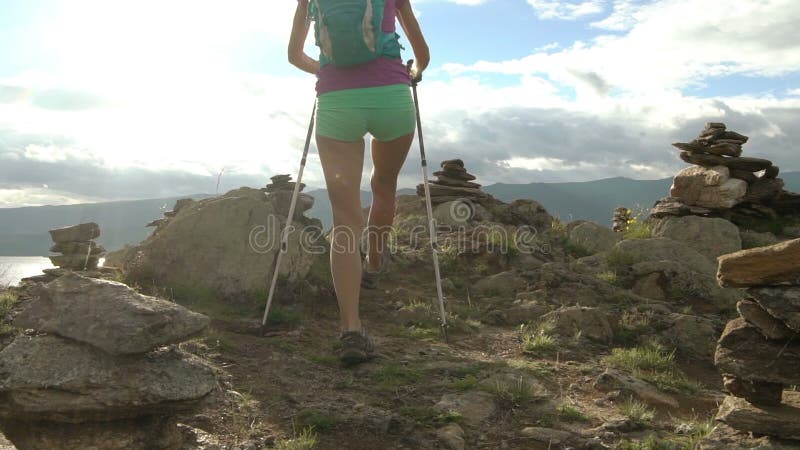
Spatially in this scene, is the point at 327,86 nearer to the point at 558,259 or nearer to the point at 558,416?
the point at 558,416

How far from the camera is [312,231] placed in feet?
27.9

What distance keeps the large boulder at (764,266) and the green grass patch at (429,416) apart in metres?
1.99

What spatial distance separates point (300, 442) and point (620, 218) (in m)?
14.7

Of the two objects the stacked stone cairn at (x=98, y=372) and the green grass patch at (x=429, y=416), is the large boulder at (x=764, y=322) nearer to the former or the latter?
the green grass patch at (x=429, y=416)

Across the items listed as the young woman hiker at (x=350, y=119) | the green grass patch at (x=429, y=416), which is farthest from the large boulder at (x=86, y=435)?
the young woman hiker at (x=350, y=119)

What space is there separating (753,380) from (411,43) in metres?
3.93

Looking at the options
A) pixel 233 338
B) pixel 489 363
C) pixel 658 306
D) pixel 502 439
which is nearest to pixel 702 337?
pixel 658 306

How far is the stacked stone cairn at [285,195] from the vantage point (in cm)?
888

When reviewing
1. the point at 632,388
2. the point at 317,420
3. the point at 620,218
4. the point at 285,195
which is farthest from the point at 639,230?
the point at 317,420

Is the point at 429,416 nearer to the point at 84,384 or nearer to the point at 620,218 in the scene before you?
the point at 84,384

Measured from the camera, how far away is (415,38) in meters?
5.80

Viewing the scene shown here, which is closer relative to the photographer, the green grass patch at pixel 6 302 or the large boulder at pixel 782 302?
the large boulder at pixel 782 302

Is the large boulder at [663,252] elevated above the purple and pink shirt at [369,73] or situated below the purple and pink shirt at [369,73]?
below

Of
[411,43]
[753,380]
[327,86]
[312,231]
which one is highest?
[411,43]
